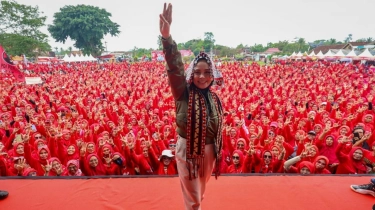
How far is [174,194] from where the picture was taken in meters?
2.52

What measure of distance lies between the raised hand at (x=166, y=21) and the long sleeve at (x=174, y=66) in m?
0.04

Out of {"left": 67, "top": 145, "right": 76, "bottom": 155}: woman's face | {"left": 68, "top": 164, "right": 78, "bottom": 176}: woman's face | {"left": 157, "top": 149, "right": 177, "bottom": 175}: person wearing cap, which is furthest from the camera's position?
{"left": 67, "top": 145, "right": 76, "bottom": 155}: woman's face

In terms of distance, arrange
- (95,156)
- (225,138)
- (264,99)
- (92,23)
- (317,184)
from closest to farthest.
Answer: (317,184), (95,156), (225,138), (264,99), (92,23)

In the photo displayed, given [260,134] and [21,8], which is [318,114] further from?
[21,8]

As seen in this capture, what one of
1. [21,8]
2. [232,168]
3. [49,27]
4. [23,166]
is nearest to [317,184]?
[232,168]

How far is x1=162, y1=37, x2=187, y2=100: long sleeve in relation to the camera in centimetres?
147

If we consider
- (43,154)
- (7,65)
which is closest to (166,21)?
(43,154)

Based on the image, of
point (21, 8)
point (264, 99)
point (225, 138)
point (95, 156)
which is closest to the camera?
point (95, 156)

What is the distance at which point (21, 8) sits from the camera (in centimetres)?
3083

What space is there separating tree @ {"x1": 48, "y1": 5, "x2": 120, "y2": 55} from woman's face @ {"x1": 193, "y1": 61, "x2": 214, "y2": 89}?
46.6 meters

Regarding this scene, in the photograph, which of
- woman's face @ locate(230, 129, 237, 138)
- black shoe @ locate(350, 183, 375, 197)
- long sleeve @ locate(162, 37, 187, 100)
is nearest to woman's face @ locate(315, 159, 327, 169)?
black shoe @ locate(350, 183, 375, 197)

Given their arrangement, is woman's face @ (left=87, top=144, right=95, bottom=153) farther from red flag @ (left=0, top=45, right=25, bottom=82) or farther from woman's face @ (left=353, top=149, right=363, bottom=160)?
woman's face @ (left=353, top=149, right=363, bottom=160)

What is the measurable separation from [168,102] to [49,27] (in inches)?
1821

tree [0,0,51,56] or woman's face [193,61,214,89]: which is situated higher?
tree [0,0,51,56]
